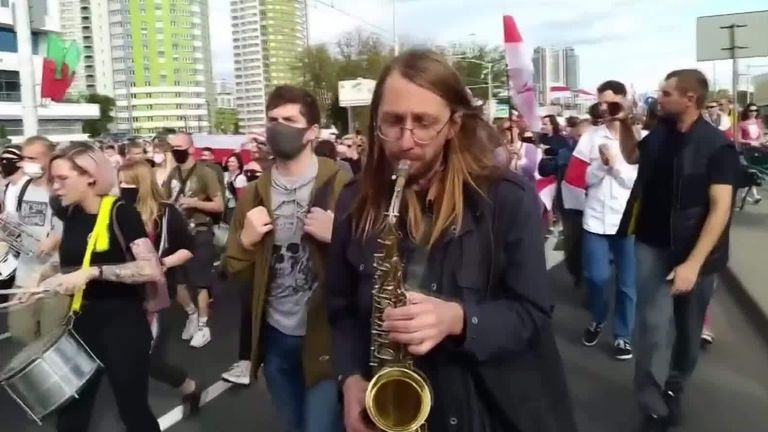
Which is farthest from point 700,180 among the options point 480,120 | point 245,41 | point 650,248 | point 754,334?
point 245,41

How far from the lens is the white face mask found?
22.5ft

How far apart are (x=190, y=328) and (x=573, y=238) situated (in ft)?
11.4

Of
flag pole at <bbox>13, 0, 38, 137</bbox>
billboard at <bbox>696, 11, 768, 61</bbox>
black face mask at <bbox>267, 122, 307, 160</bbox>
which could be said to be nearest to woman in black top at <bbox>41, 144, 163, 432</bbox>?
black face mask at <bbox>267, 122, 307, 160</bbox>

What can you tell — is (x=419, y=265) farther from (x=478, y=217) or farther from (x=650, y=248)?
(x=650, y=248)

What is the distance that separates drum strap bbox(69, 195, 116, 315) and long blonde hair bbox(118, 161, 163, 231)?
1.96 m

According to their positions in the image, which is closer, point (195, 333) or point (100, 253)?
point (100, 253)

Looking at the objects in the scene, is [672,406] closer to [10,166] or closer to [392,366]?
[392,366]

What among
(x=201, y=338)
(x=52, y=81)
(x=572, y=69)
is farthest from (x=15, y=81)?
(x=201, y=338)

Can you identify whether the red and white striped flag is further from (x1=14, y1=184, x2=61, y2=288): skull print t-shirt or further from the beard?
the beard

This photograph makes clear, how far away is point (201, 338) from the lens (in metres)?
7.14

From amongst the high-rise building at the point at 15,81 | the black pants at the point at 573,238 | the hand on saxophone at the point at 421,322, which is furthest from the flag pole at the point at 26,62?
the high-rise building at the point at 15,81

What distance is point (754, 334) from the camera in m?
6.85

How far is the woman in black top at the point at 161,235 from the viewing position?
204 inches

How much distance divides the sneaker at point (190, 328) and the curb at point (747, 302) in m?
4.55
